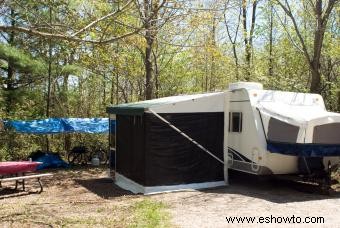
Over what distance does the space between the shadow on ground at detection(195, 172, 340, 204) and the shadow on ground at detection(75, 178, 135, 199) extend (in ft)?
6.71

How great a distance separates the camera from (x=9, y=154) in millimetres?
17609

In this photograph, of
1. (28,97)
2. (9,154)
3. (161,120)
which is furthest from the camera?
(28,97)

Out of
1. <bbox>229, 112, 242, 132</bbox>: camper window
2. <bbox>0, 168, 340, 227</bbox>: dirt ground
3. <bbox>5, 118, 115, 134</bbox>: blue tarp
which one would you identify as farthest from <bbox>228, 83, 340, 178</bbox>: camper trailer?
<bbox>5, 118, 115, 134</bbox>: blue tarp

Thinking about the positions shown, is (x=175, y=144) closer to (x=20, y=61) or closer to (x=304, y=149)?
(x=304, y=149)

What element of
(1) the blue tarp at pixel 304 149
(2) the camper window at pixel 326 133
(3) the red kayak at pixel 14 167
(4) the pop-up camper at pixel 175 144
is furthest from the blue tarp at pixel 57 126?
(2) the camper window at pixel 326 133

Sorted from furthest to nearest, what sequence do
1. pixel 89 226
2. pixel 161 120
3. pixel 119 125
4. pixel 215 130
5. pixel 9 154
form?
1. pixel 9 154
2. pixel 119 125
3. pixel 215 130
4. pixel 161 120
5. pixel 89 226

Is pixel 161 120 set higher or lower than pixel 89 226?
higher

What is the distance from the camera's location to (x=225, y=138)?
11.7 meters

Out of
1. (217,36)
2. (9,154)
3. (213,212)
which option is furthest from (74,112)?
(213,212)

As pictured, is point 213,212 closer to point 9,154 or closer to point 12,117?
point 9,154

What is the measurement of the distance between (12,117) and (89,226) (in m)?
13.0

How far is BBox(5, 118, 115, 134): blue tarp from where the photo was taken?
1579cm

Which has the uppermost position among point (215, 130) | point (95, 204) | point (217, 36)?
point (217, 36)

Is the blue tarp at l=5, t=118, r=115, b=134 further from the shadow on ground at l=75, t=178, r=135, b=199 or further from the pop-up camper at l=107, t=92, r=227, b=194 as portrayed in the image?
the pop-up camper at l=107, t=92, r=227, b=194
